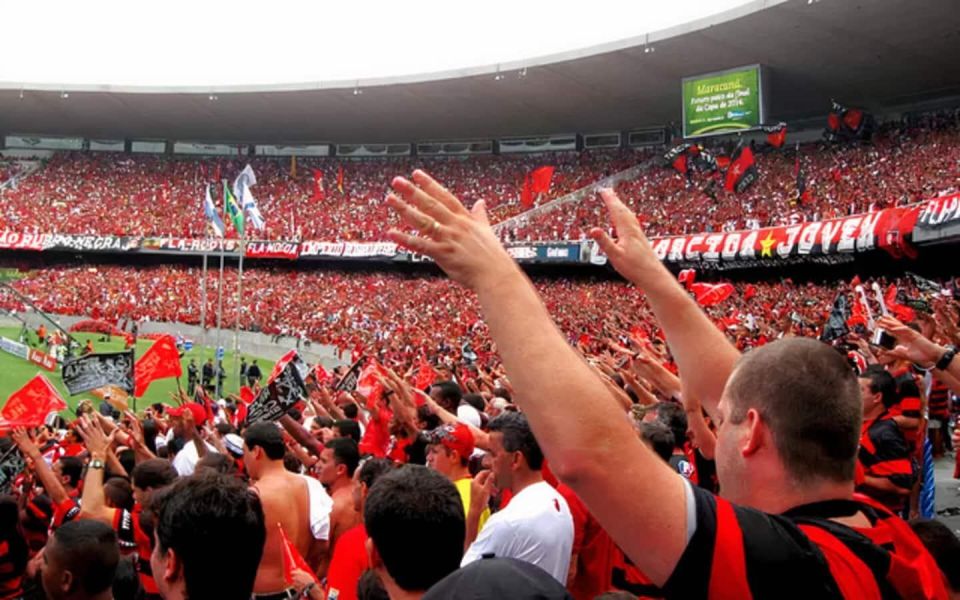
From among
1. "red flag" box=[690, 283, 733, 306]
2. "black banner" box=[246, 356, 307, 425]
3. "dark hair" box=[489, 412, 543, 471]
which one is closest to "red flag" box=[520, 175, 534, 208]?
"red flag" box=[690, 283, 733, 306]

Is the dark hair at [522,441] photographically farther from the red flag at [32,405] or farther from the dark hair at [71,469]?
the red flag at [32,405]

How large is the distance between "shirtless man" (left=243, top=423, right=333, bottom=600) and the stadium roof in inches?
1066

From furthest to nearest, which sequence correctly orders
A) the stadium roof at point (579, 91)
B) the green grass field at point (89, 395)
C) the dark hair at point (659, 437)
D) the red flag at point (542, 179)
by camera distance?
the red flag at point (542, 179), the stadium roof at point (579, 91), the green grass field at point (89, 395), the dark hair at point (659, 437)

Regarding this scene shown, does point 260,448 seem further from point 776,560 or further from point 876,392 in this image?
point 776,560

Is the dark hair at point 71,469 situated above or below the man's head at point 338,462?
below

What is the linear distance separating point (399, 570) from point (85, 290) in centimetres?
4548

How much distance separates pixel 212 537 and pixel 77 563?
137 centimetres

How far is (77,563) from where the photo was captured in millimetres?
3533

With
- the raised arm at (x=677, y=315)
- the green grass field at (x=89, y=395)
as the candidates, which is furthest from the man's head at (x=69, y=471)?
the green grass field at (x=89, y=395)

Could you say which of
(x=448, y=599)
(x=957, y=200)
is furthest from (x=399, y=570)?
(x=957, y=200)

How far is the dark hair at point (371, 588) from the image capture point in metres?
2.80

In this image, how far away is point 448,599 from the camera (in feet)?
5.62

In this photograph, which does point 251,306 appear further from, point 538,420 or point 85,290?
point 538,420

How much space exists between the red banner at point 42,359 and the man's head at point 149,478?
23348 mm
